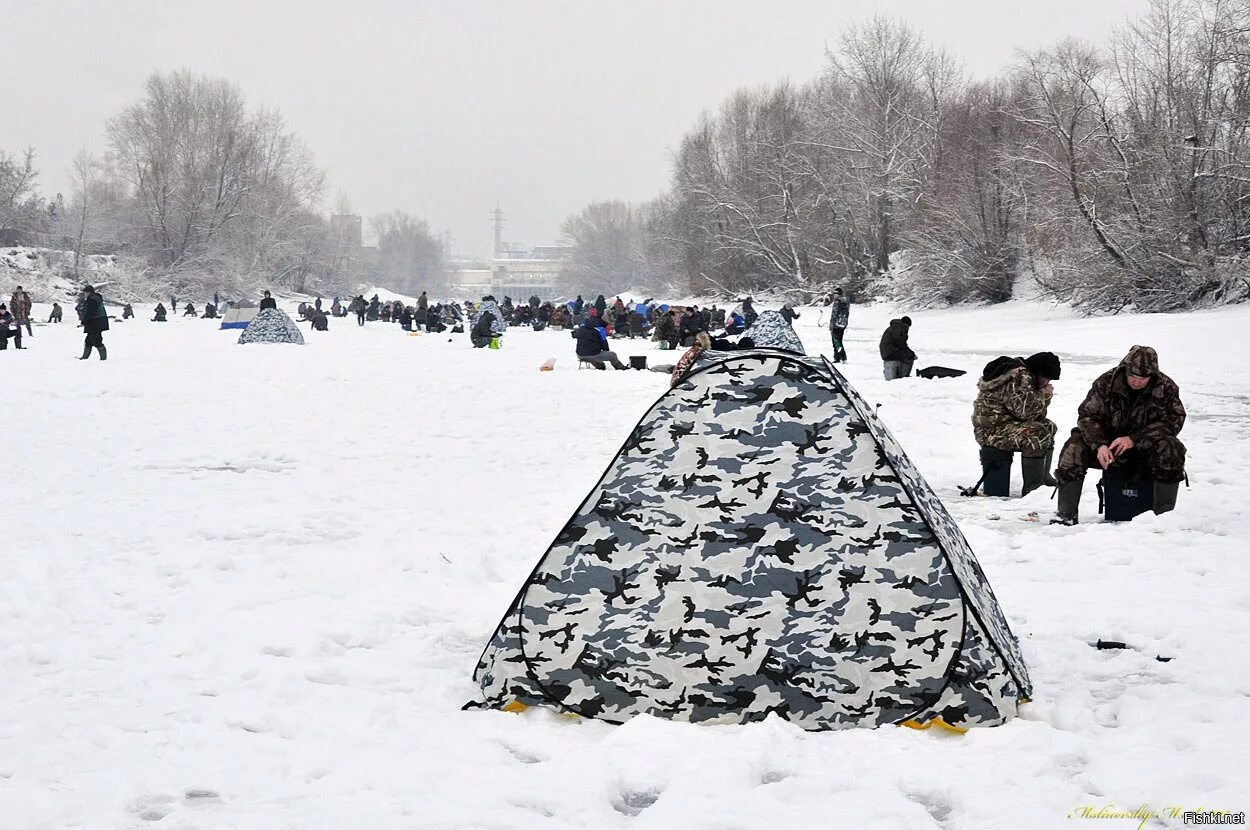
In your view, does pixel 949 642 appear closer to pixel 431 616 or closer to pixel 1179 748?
pixel 1179 748

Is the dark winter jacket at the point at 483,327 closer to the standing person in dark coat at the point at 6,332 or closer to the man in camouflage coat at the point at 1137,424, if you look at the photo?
the standing person in dark coat at the point at 6,332


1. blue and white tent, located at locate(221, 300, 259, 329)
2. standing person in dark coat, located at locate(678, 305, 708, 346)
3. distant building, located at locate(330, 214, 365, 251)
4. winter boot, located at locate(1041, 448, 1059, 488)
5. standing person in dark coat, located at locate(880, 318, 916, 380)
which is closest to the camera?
winter boot, located at locate(1041, 448, 1059, 488)

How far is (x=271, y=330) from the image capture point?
103 feet

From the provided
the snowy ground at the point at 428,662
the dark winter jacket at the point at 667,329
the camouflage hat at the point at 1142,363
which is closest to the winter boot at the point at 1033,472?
the snowy ground at the point at 428,662

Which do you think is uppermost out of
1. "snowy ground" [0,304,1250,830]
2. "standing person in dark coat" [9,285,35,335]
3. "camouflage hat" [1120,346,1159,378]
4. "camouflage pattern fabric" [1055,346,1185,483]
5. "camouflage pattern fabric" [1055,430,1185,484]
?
"standing person in dark coat" [9,285,35,335]

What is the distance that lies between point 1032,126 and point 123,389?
36.0 meters

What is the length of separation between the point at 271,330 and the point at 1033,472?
2618 cm

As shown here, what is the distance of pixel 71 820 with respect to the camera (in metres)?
3.42

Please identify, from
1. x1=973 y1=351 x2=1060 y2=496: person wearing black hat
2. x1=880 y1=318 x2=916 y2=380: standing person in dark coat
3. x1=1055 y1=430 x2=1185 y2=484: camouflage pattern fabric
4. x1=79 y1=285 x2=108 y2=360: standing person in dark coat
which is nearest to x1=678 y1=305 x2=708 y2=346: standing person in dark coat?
x1=880 y1=318 x2=916 y2=380: standing person in dark coat

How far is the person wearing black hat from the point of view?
885cm

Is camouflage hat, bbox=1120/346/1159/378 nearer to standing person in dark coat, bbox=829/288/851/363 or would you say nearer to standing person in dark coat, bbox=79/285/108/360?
standing person in dark coat, bbox=829/288/851/363

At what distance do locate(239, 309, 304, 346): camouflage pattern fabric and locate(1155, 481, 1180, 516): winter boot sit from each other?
27125 millimetres

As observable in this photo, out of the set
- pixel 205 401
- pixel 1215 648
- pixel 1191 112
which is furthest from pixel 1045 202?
pixel 1215 648

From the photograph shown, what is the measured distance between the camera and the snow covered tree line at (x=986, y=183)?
3209 cm
